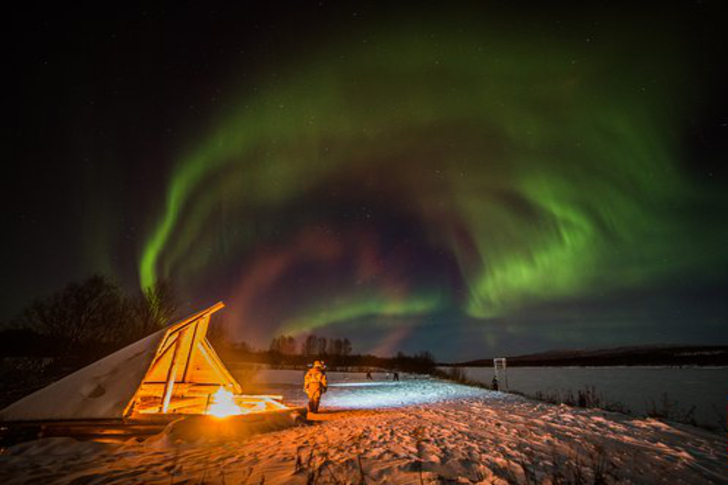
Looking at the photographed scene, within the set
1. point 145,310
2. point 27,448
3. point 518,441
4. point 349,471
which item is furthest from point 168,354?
point 145,310

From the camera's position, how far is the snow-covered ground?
3928mm

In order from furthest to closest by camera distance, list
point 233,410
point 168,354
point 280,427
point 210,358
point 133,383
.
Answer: point 210,358
point 168,354
point 233,410
point 280,427
point 133,383

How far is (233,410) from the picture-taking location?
8.80 meters

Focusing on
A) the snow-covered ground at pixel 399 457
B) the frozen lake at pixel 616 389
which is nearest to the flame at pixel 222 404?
the snow-covered ground at pixel 399 457

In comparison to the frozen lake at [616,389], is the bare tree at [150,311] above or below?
above

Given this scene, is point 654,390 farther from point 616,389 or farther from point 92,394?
point 92,394

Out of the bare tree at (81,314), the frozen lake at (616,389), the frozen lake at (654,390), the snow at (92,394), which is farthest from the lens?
the bare tree at (81,314)

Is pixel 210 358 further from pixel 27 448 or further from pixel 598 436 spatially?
pixel 598 436

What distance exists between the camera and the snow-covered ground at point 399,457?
12.9ft

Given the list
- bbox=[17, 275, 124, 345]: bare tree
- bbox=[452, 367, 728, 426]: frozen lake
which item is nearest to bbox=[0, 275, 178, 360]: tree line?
bbox=[17, 275, 124, 345]: bare tree

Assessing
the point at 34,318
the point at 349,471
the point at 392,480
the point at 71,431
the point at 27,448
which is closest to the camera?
the point at 392,480

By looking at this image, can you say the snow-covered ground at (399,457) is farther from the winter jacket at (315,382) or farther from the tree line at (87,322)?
the tree line at (87,322)

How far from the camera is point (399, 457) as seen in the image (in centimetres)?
452

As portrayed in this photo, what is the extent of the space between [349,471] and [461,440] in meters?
2.48
